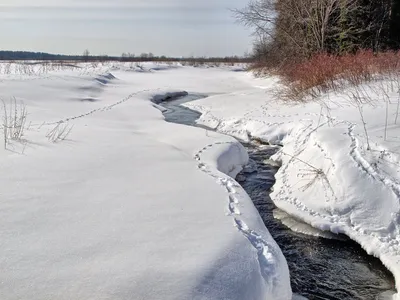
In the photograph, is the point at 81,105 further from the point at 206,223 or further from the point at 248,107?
the point at 206,223

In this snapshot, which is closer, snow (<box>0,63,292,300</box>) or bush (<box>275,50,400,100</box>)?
snow (<box>0,63,292,300</box>)

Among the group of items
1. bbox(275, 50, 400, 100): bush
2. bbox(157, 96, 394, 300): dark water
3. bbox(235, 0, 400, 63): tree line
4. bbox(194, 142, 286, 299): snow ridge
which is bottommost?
bbox(157, 96, 394, 300): dark water

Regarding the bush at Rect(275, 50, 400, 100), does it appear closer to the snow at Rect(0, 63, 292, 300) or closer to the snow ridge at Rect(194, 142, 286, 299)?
the snow at Rect(0, 63, 292, 300)

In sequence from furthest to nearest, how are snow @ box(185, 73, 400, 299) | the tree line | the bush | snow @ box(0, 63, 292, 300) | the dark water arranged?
A: 1. the tree line
2. the bush
3. snow @ box(185, 73, 400, 299)
4. the dark water
5. snow @ box(0, 63, 292, 300)

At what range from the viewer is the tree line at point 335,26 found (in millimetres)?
17359

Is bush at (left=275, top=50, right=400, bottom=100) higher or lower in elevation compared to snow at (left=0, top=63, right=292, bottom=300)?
higher

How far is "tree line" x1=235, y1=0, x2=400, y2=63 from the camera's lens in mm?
17359

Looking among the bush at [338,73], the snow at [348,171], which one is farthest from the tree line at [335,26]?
the snow at [348,171]

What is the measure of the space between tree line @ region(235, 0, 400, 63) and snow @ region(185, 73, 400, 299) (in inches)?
334

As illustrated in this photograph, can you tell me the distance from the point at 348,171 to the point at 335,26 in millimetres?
14110

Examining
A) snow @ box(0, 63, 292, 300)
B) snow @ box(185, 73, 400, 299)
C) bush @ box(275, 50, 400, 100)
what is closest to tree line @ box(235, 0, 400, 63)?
bush @ box(275, 50, 400, 100)

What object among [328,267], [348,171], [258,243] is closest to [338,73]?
[348,171]

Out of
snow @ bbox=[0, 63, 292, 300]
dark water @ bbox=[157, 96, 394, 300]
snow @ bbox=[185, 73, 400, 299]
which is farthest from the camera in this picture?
snow @ bbox=[185, 73, 400, 299]

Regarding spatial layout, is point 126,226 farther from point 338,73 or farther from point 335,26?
point 335,26
